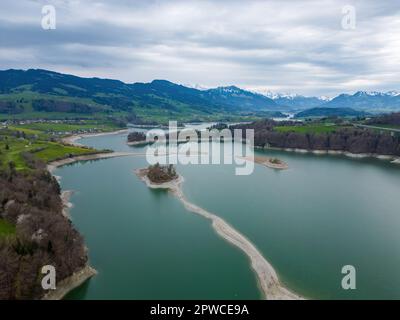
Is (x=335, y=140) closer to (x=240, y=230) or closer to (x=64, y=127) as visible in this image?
(x=240, y=230)

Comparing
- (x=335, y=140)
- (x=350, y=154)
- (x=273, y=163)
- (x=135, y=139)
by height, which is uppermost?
(x=335, y=140)

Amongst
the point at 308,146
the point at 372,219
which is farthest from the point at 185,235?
the point at 308,146

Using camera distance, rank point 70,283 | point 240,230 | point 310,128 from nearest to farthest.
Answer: point 70,283
point 240,230
point 310,128

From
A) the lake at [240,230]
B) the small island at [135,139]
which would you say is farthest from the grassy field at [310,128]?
the small island at [135,139]

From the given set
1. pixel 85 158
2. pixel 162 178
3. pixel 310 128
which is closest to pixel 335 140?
pixel 310 128

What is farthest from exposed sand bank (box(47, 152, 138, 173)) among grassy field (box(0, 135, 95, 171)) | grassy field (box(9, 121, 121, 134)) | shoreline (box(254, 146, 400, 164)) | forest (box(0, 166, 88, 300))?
shoreline (box(254, 146, 400, 164))

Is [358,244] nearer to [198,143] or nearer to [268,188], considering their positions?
[268,188]
